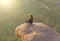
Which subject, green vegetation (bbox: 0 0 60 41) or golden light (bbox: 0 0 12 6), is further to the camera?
golden light (bbox: 0 0 12 6)

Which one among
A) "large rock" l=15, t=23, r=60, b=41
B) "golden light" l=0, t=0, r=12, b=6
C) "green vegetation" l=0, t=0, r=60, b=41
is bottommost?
"green vegetation" l=0, t=0, r=60, b=41

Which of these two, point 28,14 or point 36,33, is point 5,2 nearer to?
point 28,14

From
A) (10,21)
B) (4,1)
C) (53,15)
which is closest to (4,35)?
(10,21)

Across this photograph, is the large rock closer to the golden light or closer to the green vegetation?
the green vegetation

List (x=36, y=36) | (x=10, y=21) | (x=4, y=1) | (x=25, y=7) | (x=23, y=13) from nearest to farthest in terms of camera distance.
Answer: (x=36, y=36)
(x=10, y=21)
(x=23, y=13)
(x=25, y=7)
(x=4, y=1)

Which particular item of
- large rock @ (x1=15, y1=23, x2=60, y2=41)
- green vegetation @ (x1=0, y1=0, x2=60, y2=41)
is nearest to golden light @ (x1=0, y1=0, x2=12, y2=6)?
green vegetation @ (x1=0, y1=0, x2=60, y2=41)

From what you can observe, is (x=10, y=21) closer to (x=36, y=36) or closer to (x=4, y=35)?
(x=4, y=35)

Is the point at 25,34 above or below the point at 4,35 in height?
above
